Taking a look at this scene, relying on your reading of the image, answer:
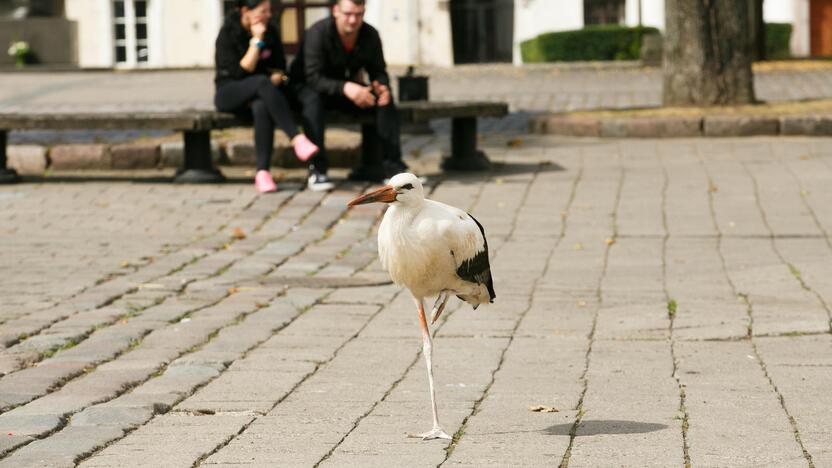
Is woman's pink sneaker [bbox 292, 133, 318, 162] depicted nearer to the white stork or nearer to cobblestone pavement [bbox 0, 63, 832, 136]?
cobblestone pavement [bbox 0, 63, 832, 136]

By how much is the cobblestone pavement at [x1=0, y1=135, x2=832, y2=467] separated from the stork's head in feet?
2.66

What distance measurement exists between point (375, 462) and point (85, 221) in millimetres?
6153

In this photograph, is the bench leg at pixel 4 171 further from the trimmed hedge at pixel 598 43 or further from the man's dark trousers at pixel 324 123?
the trimmed hedge at pixel 598 43

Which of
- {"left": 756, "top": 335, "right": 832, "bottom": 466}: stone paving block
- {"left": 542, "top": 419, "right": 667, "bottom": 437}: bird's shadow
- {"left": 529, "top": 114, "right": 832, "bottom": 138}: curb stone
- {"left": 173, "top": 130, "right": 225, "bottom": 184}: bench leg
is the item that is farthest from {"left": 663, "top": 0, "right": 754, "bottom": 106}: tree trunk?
{"left": 542, "top": 419, "right": 667, "bottom": 437}: bird's shadow

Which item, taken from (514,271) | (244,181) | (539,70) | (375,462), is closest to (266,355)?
(375,462)

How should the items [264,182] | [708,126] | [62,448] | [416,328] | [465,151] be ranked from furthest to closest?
1. [708,126]
2. [465,151]
3. [264,182]
4. [416,328]
5. [62,448]

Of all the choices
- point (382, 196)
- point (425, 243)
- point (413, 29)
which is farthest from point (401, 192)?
point (413, 29)

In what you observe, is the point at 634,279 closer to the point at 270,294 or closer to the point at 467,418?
the point at 270,294

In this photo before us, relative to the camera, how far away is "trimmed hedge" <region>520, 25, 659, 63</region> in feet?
96.4

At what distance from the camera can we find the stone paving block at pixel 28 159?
43.2ft

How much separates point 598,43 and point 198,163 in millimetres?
18266

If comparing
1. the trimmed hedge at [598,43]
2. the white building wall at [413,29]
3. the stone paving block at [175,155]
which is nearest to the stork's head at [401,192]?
the stone paving block at [175,155]

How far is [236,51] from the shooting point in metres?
12.0

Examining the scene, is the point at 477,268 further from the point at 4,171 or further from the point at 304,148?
the point at 4,171
